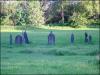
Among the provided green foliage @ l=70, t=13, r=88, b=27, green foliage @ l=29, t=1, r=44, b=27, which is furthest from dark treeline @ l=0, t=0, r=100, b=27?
green foliage @ l=70, t=13, r=88, b=27

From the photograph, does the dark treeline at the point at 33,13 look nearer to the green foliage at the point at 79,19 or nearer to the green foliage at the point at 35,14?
the green foliage at the point at 35,14

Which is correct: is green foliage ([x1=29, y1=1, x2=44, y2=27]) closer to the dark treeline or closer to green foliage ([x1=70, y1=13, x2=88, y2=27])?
the dark treeline

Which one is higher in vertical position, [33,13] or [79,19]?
[33,13]

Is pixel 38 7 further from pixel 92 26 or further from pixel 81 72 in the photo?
pixel 81 72

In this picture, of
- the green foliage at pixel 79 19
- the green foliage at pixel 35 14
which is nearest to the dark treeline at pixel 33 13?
the green foliage at pixel 35 14

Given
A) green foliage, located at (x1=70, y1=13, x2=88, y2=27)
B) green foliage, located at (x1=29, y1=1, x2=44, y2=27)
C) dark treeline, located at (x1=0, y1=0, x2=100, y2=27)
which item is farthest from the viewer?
green foliage, located at (x1=29, y1=1, x2=44, y2=27)

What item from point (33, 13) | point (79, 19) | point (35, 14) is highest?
point (33, 13)

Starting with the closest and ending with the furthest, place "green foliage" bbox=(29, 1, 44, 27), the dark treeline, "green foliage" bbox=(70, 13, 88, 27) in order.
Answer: "green foliage" bbox=(70, 13, 88, 27) → the dark treeline → "green foliage" bbox=(29, 1, 44, 27)

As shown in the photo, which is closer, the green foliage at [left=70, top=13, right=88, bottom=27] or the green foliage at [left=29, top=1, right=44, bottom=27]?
the green foliage at [left=70, top=13, right=88, bottom=27]

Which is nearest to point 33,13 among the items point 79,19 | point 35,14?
point 35,14

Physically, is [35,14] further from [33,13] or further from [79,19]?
[79,19]

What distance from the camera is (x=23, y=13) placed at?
80812mm

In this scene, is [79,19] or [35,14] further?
[35,14]

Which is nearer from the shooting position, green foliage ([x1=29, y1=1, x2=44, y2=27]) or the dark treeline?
the dark treeline
